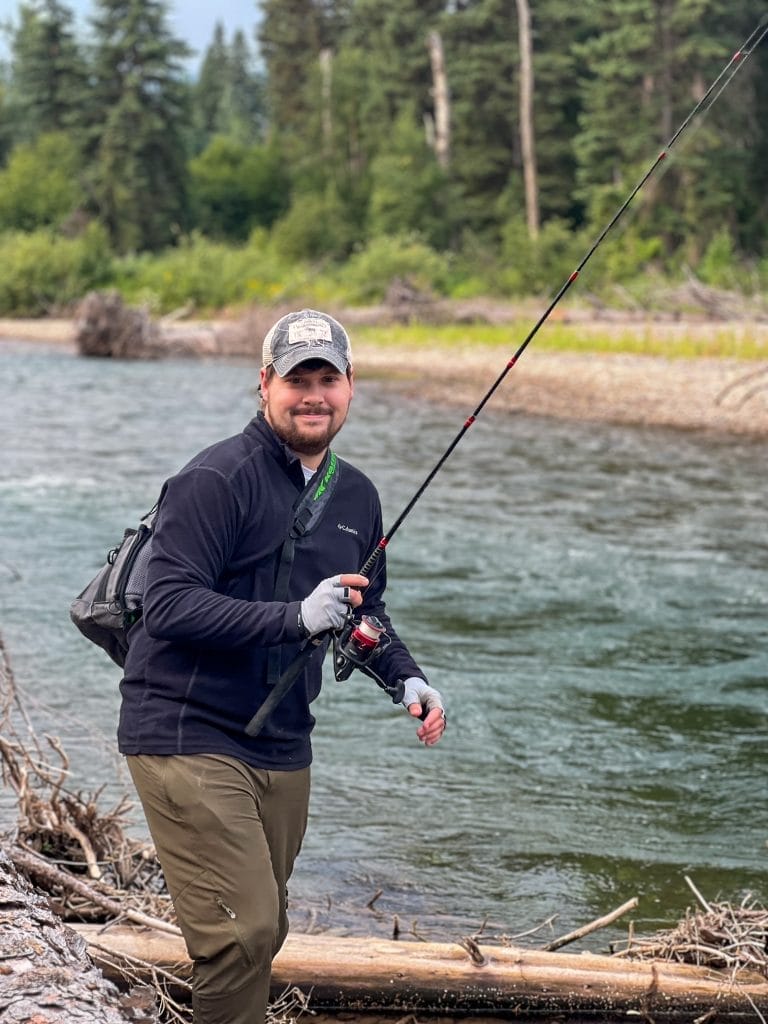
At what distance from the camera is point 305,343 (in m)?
3.20

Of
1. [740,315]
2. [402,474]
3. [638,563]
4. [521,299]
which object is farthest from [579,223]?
[638,563]

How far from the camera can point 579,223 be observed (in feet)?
167

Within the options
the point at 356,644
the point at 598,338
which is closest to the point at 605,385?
the point at 598,338

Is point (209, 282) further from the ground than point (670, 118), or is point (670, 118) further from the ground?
point (670, 118)

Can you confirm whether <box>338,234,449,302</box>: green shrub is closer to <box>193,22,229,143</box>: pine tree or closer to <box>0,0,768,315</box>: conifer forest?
<box>0,0,768,315</box>: conifer forest

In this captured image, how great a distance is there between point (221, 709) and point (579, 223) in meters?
49.4

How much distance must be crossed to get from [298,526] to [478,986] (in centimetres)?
147

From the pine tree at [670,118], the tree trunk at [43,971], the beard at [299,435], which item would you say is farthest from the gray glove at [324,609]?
the pine tree at [670,118]

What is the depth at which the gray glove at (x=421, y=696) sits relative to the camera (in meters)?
3.36

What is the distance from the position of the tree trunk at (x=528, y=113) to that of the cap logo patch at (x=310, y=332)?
141 ft

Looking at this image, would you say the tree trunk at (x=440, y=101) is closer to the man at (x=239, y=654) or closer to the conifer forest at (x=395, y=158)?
the conifer forest at (x=395, y=158)

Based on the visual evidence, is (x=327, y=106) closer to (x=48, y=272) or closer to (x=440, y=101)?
(x=440, y=101)

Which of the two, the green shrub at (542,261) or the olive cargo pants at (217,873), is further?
the green shrub at (542,261)

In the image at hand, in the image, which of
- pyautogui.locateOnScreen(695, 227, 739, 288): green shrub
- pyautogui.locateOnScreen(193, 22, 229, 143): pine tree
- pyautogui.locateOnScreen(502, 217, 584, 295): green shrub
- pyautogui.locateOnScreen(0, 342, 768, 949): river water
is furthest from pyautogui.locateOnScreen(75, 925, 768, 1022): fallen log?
pyautogui.locateOnScreen(193, 22, 229, 143): pine tree
